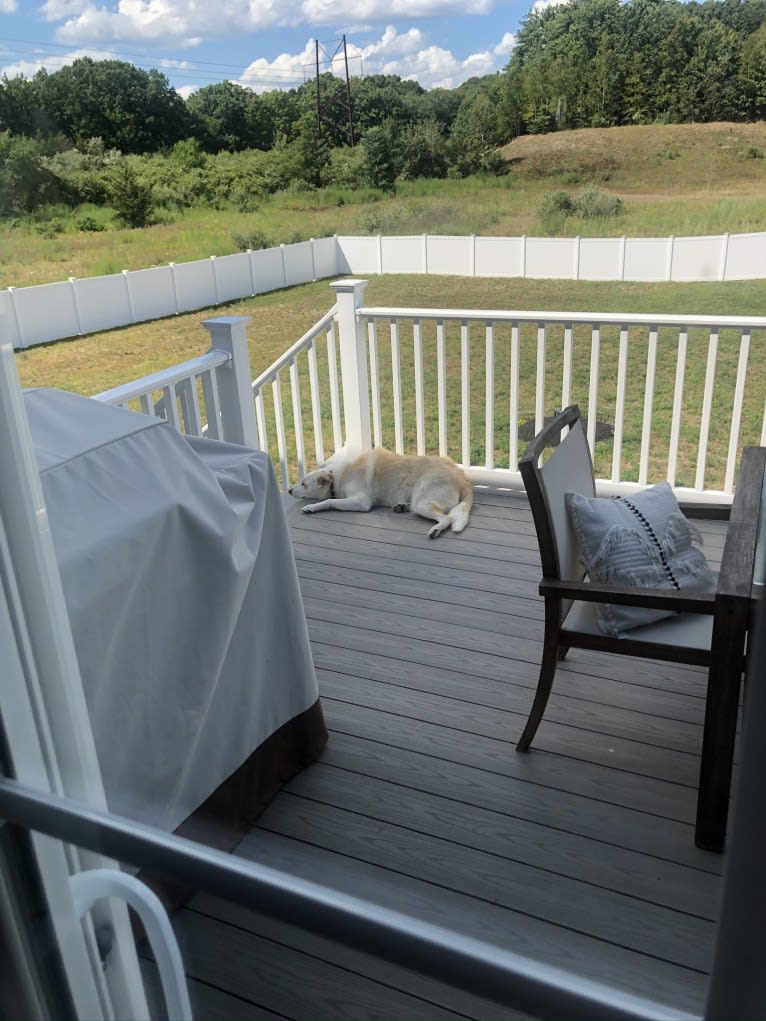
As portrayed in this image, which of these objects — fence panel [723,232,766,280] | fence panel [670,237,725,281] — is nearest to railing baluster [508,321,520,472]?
fence panel [670,237,725,281]

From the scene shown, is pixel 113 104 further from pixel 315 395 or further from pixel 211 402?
pixel 315 395

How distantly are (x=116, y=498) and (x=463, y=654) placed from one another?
1.33 meters

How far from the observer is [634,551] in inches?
75.6

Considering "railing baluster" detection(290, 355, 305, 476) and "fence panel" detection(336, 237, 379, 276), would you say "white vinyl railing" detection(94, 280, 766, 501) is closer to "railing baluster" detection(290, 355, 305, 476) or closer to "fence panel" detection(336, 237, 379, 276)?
"railing baluster" detection(290, 355, 305, 476)

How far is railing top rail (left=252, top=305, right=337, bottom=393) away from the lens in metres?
3.32

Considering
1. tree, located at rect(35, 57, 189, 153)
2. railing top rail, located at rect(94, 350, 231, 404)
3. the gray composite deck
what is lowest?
the gray composite deck

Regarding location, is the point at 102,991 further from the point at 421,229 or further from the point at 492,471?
the point at 421,229

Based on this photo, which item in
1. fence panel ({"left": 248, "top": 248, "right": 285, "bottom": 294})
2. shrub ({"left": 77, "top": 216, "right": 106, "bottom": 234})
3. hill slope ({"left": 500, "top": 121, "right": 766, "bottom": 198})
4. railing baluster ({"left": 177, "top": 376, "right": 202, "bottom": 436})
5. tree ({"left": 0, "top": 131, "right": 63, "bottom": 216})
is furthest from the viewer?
fence panel ({"left": 248, "top": 248, "right": 285, "bottom": 294})

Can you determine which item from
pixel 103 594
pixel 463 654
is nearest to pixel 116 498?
pixel 103 594

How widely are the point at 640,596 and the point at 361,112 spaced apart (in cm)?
276

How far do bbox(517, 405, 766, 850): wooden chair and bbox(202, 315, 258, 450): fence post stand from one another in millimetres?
1100

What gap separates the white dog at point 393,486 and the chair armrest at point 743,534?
4.64 ft

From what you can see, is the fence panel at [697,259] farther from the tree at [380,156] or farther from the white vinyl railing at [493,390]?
the tree at [380,156]

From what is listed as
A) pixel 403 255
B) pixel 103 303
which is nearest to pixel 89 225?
pixel 103 303
